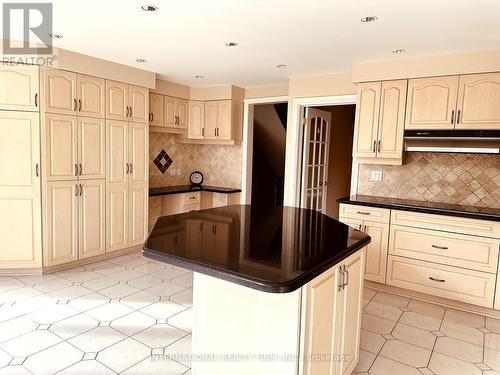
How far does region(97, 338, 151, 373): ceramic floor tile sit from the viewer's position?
218 cm

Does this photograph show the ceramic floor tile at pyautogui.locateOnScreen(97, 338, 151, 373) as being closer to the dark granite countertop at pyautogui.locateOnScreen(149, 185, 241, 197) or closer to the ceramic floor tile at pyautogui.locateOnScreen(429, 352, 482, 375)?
the ceramic floor tile at pyautogui.locateOnScreen(429, 352, 482, 375)

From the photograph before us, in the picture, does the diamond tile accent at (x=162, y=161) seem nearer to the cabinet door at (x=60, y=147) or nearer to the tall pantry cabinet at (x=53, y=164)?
the tall pantry cabinet at (x=53, y=164)

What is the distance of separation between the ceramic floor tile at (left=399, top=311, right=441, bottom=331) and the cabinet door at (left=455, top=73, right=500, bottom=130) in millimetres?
1781

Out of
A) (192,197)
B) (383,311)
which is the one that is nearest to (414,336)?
(383,311)

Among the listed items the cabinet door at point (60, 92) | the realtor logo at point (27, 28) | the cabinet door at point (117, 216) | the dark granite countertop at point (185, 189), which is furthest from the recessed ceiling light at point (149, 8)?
the dark granite countertop at point (185, 189)

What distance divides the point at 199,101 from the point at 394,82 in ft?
9.48

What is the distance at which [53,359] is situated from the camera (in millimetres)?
2209

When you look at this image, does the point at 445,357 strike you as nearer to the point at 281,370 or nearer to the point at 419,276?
the point at 419,276

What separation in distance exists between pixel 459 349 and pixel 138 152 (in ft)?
12.7

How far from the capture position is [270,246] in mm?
1724

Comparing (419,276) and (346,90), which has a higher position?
(346,90)

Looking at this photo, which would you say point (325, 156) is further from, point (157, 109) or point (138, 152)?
point (138, 152)

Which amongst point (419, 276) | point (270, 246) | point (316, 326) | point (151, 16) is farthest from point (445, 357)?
point (151, 16)

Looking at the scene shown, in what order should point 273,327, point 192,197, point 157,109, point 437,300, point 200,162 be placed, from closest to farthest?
point 273,327 → point 437,300 → point 157,109 → point 192,197 → point 200,162
